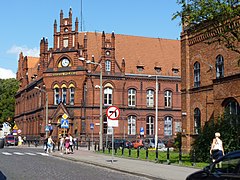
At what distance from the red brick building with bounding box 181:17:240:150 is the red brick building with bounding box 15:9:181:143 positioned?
28.6 meters

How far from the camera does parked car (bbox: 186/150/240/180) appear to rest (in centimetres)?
930

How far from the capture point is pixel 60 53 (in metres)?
65.0

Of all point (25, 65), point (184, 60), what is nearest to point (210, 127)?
point (184, 60)

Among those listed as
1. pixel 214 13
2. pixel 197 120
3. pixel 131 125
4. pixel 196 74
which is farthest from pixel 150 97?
pixel 214 13

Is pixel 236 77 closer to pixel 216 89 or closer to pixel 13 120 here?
pixel 216 89

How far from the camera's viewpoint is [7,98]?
99750 mm

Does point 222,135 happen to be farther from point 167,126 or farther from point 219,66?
point 167,126

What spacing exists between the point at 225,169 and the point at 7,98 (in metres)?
94.1

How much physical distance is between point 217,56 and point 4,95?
2996 inches

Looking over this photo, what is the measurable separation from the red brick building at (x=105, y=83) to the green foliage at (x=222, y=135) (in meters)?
37.5

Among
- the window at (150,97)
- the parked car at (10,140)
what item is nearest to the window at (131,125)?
the window at (150,97)

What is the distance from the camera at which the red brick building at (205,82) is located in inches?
1100

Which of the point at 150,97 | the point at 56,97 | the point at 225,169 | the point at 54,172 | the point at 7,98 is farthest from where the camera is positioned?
the point at 7,98

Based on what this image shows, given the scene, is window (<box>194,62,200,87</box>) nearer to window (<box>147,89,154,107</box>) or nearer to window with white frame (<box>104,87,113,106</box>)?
window with white frame (<box>104,87,113,106</box>)
